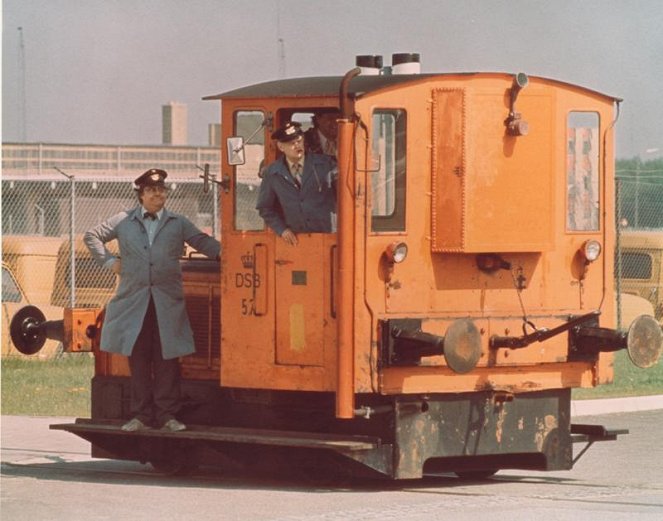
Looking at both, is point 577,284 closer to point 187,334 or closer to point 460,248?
point 460,248

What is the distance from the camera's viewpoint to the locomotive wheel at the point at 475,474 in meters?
12.6

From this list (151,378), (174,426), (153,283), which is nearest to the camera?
(174,426)

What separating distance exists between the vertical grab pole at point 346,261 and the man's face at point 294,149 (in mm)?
523

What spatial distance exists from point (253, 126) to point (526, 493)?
304 centimetres

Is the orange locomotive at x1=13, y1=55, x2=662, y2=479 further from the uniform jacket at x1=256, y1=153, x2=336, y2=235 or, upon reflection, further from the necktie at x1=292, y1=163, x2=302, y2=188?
the necktie at x1=292, y1=163, x2=302, y2=188

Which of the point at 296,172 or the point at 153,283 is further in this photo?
the point at 153,283

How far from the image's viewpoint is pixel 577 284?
1214 cm

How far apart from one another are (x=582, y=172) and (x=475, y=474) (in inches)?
89.9

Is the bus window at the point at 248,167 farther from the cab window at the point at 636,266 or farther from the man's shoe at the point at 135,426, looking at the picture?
the cab window at the point at 636,266

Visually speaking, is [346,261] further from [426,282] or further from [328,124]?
[328,124]

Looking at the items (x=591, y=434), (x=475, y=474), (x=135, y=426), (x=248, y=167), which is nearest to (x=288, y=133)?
(x=248, y=167)

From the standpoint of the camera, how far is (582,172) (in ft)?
39.9

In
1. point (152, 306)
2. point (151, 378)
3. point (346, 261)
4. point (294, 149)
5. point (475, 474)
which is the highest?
point (294, 149)

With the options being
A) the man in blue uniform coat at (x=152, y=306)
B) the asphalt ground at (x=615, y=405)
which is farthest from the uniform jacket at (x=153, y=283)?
the asphalt ground at (x=615, y=405)
